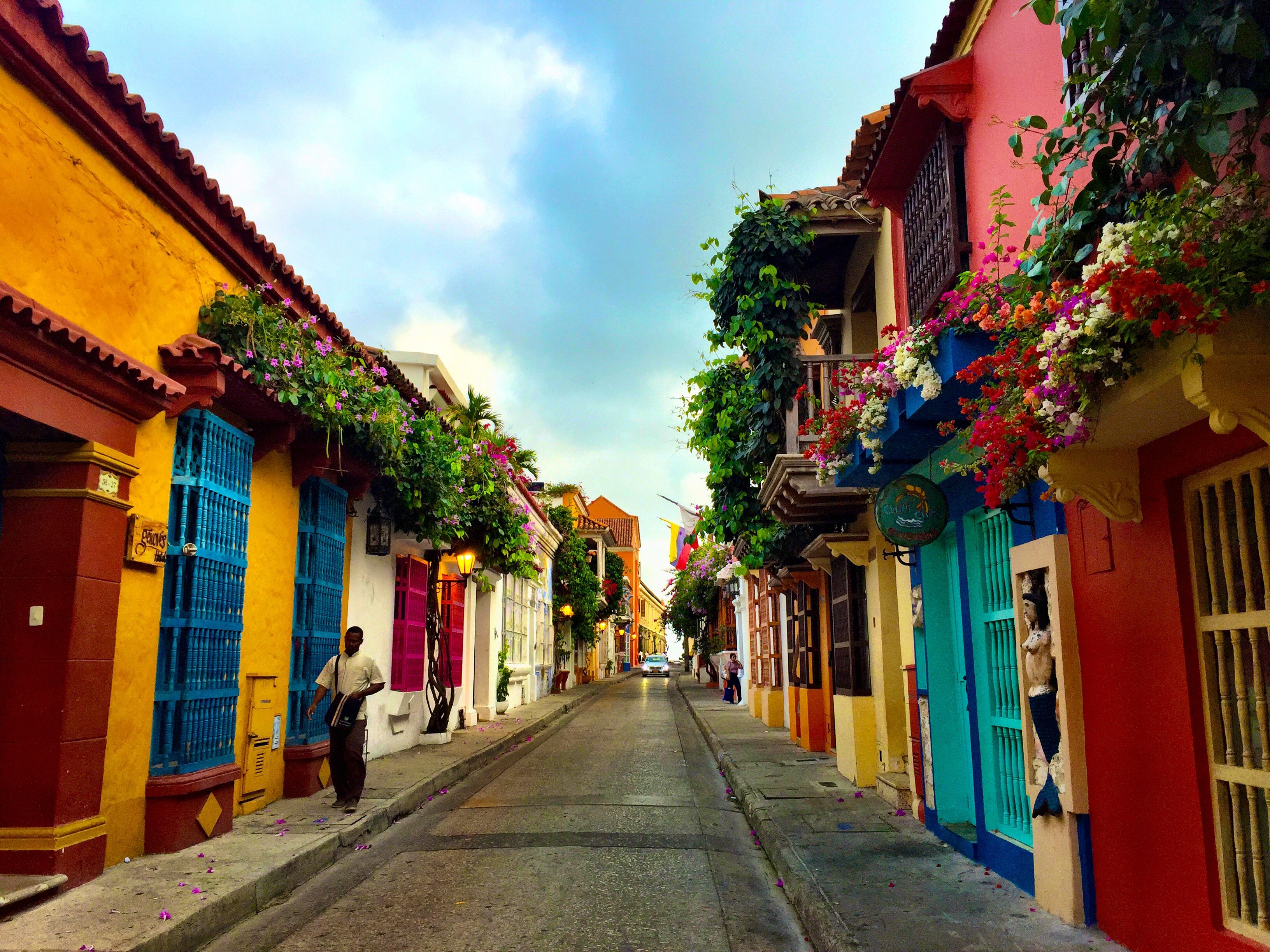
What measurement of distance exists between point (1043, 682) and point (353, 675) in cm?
631

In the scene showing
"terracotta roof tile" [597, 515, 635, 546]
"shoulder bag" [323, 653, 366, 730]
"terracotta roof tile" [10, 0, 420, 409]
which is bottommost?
"shoulder bag" [323, 653, 366, 730]

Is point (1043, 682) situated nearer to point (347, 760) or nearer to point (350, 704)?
point (350, 704)

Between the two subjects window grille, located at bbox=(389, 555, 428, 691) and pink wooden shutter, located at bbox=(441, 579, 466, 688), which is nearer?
window grille, located at bbox=(389, 555, 428, 691)

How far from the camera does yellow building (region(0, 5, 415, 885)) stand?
18.5 ft

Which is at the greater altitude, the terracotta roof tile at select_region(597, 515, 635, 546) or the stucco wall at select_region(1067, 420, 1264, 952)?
the terracotta roof tile at select_region(597, 515, 635, 546)

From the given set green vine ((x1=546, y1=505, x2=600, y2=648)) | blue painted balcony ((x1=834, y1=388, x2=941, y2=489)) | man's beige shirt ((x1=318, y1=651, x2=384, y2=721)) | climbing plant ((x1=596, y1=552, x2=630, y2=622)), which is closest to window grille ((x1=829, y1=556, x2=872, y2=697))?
blue painted balcony ((x1=834, y1=388, x2=941, y2=489))

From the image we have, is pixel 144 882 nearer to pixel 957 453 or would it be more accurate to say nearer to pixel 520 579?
pixel 957 453

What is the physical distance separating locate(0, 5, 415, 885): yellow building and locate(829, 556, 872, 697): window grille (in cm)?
653

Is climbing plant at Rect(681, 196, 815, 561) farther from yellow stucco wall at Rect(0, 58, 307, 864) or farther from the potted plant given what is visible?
the potted plant

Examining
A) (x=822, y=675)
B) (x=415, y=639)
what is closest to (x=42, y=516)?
(x=415, y=639)

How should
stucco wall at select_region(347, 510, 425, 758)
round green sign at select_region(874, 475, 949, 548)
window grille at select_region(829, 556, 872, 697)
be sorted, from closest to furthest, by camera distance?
round green sign at select_region(874, 475, 949, 548), window grille at select_region(829, 556, 872, 697), stucco wall at select_region(347, 510, 425, 758)

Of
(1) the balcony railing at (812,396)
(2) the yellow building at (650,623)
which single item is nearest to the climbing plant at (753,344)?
(1) the balcony railing at (812,396)

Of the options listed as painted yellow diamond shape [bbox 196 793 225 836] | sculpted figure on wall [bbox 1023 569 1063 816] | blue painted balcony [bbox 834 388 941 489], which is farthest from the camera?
painted yellow diamond shape [bbox 196 793 225 836]

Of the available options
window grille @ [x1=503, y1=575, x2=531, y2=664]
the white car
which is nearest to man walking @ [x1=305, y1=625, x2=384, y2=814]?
window grille @ [x1=503, y1=575, x2=531, y2=664]
